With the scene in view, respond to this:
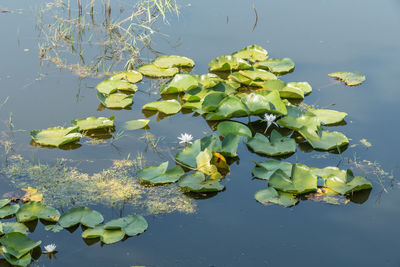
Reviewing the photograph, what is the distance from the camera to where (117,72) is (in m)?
4.29

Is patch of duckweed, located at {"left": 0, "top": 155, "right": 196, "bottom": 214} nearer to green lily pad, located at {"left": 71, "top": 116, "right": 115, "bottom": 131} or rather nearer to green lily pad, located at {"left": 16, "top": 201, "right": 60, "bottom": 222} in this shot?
green lily pad, located at {"left": 16, "top": 201, "right": 60, "bottom": 222}

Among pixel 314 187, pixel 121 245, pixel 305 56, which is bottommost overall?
pixel 121 245

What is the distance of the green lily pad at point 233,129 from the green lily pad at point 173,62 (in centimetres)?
112

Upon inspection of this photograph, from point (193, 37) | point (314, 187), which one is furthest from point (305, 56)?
point (314, 187)

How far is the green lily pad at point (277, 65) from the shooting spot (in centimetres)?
431

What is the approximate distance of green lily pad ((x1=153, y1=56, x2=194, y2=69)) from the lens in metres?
4.36

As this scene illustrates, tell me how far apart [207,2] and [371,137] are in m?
3.00

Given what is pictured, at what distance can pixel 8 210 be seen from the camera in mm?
2623

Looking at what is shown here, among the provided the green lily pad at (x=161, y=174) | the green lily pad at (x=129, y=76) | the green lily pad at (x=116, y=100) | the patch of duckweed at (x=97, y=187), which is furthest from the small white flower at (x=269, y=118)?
the green lily pad at (x=129, y=76)

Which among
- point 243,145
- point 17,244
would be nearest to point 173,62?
point 243,145

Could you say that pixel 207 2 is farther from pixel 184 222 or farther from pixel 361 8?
pixel 184 222

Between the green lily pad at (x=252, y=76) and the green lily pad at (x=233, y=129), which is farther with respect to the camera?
the green lily pad at (x=252, y=76)

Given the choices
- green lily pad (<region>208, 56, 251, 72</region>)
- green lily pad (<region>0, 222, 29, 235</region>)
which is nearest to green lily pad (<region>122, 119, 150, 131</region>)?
green lily pad (<region>208, 56, 251, 72</region>)

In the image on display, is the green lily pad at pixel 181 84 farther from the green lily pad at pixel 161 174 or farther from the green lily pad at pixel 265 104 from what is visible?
the green lily pad at pixel 161 174
